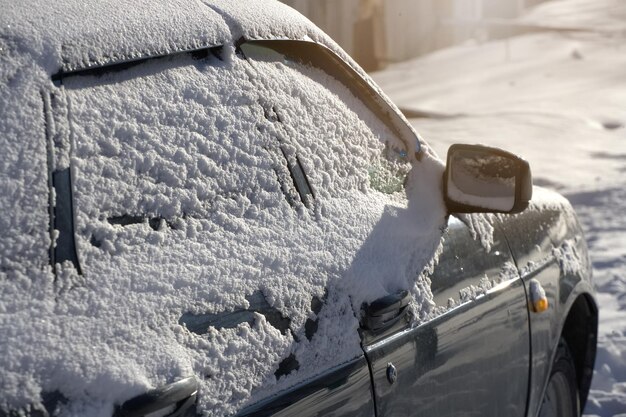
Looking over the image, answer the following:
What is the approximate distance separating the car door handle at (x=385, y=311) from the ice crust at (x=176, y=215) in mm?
34

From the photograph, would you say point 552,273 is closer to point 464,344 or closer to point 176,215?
point 464,344

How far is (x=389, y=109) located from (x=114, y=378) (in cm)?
144

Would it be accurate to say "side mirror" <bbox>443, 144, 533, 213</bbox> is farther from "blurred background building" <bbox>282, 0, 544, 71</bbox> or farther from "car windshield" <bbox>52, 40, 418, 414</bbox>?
"blurred background building" <bbox>282, 0, 544, 71</bbox>

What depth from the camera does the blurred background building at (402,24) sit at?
1883 cm

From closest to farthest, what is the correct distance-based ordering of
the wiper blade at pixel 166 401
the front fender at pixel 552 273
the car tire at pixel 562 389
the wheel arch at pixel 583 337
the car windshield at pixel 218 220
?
1. the wiper blade at pixel 166 401
2. the car windshield at pixel 218 220
3. the front fender at pixel 552 273
4. the car tire at pixel 562 389
5. the wheel arch at pixel 583 337

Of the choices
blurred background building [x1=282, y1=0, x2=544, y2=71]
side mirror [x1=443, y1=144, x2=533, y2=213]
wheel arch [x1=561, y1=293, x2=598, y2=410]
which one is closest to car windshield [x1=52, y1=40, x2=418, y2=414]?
side mirror [x1=443, y1=144, x2=533, y2=213]

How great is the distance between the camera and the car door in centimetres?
261

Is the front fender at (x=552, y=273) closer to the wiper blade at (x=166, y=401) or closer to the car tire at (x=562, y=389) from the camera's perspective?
the car tire at (x=562, y=389)

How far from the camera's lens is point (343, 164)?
9.18 ft

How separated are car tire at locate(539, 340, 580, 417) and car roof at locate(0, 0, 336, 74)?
66.9 inches

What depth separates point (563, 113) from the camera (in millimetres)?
14922

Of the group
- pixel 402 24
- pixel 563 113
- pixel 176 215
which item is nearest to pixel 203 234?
pixel 176 215

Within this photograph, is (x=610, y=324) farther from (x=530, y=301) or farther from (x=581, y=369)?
(x=530, y=301)

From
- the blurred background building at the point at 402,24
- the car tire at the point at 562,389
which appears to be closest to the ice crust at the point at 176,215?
the car tire at the point at 562,389
